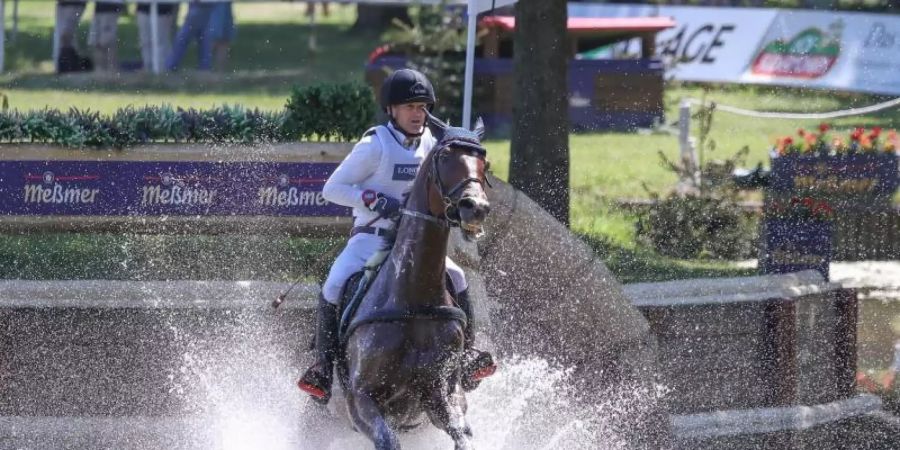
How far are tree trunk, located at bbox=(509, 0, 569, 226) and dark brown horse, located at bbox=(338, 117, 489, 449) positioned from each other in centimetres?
457

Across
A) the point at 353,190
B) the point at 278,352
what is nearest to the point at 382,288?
the point at 353,190

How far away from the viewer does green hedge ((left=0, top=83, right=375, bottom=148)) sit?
9773 millimetres

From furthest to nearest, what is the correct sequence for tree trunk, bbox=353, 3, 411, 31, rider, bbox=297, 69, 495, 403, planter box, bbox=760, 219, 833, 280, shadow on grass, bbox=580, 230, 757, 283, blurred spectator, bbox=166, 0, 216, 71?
1. tree trunk, bbox=353, 3, 411, 31
2. blurred spectator, bbox=166, 0, 216, 71
3. shadow on grass, bbox=580, 230, 757, 283
4. planter box, bbox=760, 219, 833, 280
5. rider, bbox=297, 69, 495, 403

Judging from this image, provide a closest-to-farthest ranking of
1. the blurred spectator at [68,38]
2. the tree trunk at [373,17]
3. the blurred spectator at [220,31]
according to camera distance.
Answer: the blurred spectator at [68,38] → the blurred spectator at [220,31] → the tree trunk at [373,17]

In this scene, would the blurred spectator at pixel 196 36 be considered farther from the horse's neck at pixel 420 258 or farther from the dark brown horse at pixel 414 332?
the horse's neck at pixel 420 258

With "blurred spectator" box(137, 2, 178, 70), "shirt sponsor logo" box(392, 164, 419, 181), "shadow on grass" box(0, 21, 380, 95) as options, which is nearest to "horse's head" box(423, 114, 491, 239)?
"shirt sponsor logo" box(392, 164, 419, 181)

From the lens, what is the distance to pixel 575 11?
20938mm

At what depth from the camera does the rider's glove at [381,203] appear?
682 centimetres

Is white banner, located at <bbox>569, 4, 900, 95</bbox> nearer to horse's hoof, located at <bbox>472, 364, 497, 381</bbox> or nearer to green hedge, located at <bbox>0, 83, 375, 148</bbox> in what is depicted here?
green hedge, located at <bbox>0, 83, 375, 148</bbox>

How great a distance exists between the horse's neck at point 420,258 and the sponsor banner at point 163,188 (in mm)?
3413

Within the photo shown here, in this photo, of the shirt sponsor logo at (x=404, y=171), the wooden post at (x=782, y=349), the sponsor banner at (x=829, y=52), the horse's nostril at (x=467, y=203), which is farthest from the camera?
the sponsor banner at (x=829, y=52)

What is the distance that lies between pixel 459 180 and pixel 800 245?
4.69 metres

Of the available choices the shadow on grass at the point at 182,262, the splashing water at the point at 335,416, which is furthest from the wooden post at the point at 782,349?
the shadow on grass at the point at 182,262

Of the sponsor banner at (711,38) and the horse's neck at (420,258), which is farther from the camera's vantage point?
the sponsor banner at (711,38)
